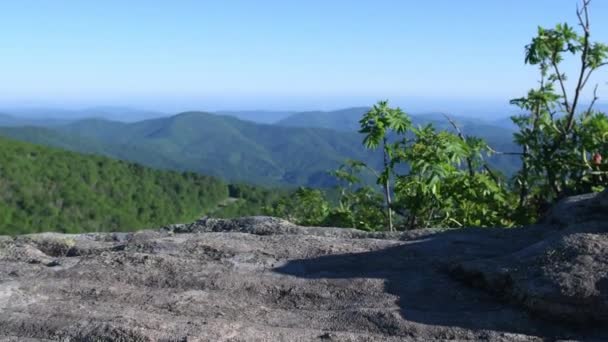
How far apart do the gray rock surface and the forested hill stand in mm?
65272

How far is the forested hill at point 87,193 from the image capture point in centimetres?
7000

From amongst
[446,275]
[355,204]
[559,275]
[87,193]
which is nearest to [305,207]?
[355,204]

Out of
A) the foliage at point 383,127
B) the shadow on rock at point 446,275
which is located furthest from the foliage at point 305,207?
the shadow on rock at point 446,275

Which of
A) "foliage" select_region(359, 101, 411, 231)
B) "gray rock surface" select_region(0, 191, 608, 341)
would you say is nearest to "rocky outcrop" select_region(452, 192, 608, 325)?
"gray rock surface" select_region(0, 191, 608, 341)

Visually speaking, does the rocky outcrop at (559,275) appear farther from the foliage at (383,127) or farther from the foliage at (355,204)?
the foliage at (355,204)

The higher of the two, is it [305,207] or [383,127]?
[383,127]

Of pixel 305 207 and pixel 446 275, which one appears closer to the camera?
pixel 446 275

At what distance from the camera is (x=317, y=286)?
4.63 m

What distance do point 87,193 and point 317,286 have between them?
76171 mm

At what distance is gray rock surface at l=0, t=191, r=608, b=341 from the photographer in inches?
153

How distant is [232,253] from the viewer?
210 inches

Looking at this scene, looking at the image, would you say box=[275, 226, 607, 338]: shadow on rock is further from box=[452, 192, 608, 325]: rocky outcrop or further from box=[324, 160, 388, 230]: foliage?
box=[324, 160, 388, 230]: foliage

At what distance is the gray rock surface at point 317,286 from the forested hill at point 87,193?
214 feet

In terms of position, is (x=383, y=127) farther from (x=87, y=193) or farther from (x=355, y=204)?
(x=87, y=193)
